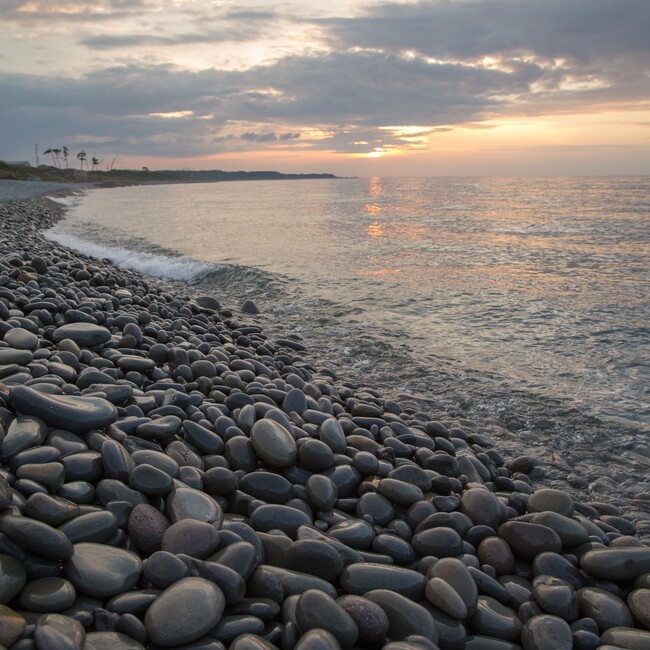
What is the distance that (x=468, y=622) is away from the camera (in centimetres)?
Result: 276

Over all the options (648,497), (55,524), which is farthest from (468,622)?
(648,497)

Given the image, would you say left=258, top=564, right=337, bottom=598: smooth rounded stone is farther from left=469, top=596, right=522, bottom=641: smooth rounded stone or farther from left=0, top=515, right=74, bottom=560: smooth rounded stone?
left=0, top=515, right=74, bottom=560: smooth rounded stone

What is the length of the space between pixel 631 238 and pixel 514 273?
10008 mm

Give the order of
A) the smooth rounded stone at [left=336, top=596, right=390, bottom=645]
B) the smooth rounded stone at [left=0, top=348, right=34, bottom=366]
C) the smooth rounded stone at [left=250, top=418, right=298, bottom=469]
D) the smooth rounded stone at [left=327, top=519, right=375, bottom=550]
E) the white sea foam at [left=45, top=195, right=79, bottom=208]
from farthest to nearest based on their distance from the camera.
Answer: the white sea foam at [left=45, top=195, right=79, bottom=208], the smooth rounded stone at [left=0, top=348, right=34, bottom=366], the smooth rounded stone at [left=250, top=418, right=298, bottom=469], the smooth rounded stone at [left=327, top=519, right=375, bottom=550], the smooth rounded stone at [left=336, top=596, right=390, bottom=645]

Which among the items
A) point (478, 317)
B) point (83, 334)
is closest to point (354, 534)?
point (83, 334)

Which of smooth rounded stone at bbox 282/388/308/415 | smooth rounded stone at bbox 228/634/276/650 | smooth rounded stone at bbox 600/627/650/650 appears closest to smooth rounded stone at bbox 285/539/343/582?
smooth rounded stone at bbox 228/634/276/650

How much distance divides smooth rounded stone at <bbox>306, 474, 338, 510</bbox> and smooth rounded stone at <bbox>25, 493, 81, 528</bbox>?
56.8 inches

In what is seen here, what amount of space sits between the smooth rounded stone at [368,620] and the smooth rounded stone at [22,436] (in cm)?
195

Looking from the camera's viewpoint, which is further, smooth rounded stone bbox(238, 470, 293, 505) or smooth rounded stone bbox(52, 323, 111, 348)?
smooth rounded stone bbox(52, 323, 111, 348)

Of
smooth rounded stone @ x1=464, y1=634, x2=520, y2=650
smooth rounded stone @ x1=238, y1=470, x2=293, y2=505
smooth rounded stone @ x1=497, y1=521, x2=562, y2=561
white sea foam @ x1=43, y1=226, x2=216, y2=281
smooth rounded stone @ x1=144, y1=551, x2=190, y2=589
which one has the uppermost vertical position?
white sea foam @ x1=43, y1=226, x2=216, y2=281

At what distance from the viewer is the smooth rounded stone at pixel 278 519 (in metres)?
3.11

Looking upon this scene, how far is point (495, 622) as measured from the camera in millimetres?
2756

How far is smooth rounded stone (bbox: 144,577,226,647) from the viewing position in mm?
2137

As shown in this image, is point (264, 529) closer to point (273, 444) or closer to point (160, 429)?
point (273, 444)
